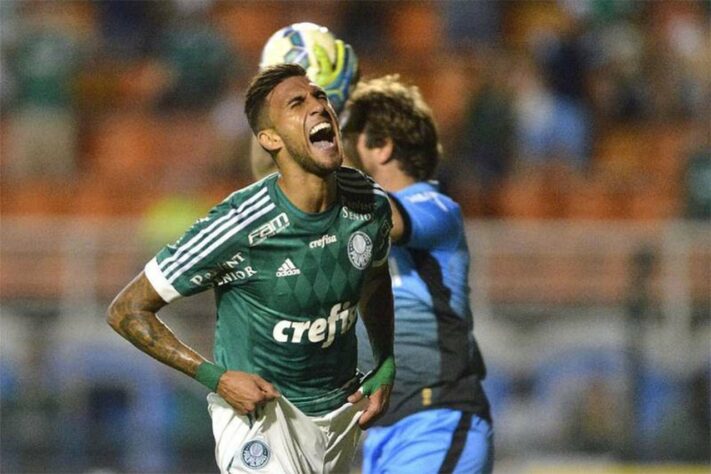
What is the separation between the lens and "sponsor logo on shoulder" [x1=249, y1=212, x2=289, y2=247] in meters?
4.59

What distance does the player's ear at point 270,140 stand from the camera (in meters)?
4.66

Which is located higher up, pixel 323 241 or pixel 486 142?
pixel 486 142

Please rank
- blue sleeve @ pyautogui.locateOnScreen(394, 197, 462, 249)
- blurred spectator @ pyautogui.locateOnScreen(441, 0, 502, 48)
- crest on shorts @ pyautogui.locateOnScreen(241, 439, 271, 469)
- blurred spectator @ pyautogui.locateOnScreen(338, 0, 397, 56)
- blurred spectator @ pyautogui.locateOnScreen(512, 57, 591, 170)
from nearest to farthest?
1. crest on shorts @ pyautogui.locateOnScreen(241, 439, 271, 469)
2. blue sleeve @ pyautogui.locateOnScreen(394, 197, 462, 249)
3. blurred spectator @ pyautogui.locateOnScreen(512, 57, 591, 170)
4. blurred spectator @ pyautogui.locateOnScreen(338, 0, 397, 56)
5. blurred spectator @ pyautogui.locateOnScreen(441, 0, 502, 48)

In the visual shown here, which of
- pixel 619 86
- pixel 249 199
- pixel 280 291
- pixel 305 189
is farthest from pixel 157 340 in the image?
pixel 619 86

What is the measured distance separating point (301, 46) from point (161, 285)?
1.82 metres

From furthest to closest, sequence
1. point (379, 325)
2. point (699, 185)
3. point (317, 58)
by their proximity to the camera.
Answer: point (699, 185) < point (317, 58) < point (379, 325)

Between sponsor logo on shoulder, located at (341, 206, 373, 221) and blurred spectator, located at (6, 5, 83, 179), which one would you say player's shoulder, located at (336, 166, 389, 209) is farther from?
blurred spectator, located at (6, 5, 83, 179)

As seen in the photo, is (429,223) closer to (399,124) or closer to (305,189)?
(399,124)

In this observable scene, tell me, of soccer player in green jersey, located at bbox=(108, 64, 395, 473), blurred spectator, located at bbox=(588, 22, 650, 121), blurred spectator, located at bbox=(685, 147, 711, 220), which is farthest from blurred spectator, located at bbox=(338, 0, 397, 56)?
soccer player in green jersey, located at bbox=(108, 64, 395, 473)

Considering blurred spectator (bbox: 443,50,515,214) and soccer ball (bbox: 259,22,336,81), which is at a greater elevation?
soccer ball (bbox: 259,22,336,81)

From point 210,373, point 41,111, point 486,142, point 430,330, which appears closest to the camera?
point 210,373

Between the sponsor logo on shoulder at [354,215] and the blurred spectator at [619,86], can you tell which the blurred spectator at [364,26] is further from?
the sponsor logo on shoulder at [354,215]

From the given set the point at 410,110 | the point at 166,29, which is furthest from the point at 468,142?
the point at 410,110

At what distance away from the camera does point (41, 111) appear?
551 inches
